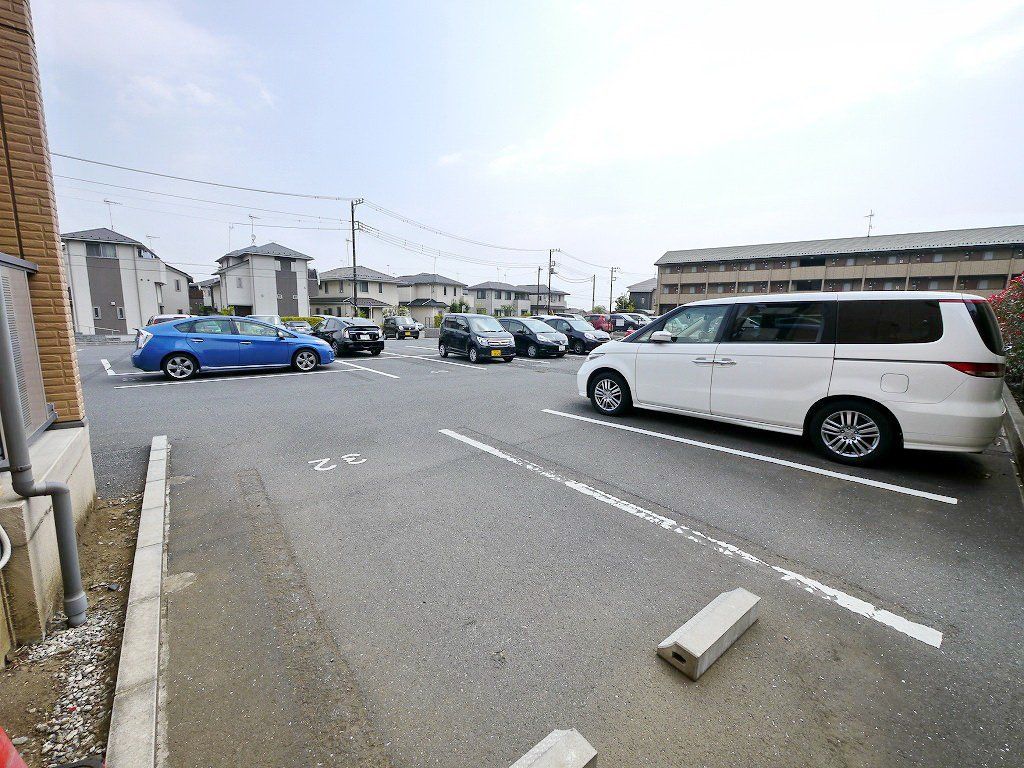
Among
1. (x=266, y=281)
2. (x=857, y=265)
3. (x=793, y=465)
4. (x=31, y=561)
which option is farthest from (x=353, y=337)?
(x=857, y=265)

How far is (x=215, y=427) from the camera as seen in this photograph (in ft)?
21.6

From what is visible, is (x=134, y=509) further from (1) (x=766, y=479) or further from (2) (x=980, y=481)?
(2) (x=980, y=481)

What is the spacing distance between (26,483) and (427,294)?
205ft

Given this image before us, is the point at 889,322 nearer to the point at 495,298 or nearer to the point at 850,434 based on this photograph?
the point at 850,434

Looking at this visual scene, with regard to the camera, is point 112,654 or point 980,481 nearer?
point 112,654

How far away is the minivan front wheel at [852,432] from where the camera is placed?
4.70 meters

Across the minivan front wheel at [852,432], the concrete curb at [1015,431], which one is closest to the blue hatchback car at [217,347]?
the minivan front wheel at [852,432]

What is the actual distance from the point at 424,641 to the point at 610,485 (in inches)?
98.2

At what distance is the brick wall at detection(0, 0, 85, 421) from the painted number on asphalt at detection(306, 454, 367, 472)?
6.84ft

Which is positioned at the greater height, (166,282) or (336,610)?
(166,282)

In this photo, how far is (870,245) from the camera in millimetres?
42531

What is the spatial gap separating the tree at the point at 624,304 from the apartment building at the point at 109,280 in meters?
56.7

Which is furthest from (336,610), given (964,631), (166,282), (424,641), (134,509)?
(166,282)

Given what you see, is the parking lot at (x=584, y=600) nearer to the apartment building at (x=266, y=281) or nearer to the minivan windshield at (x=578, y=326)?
the minivan windshield at (x=578, y=326)
